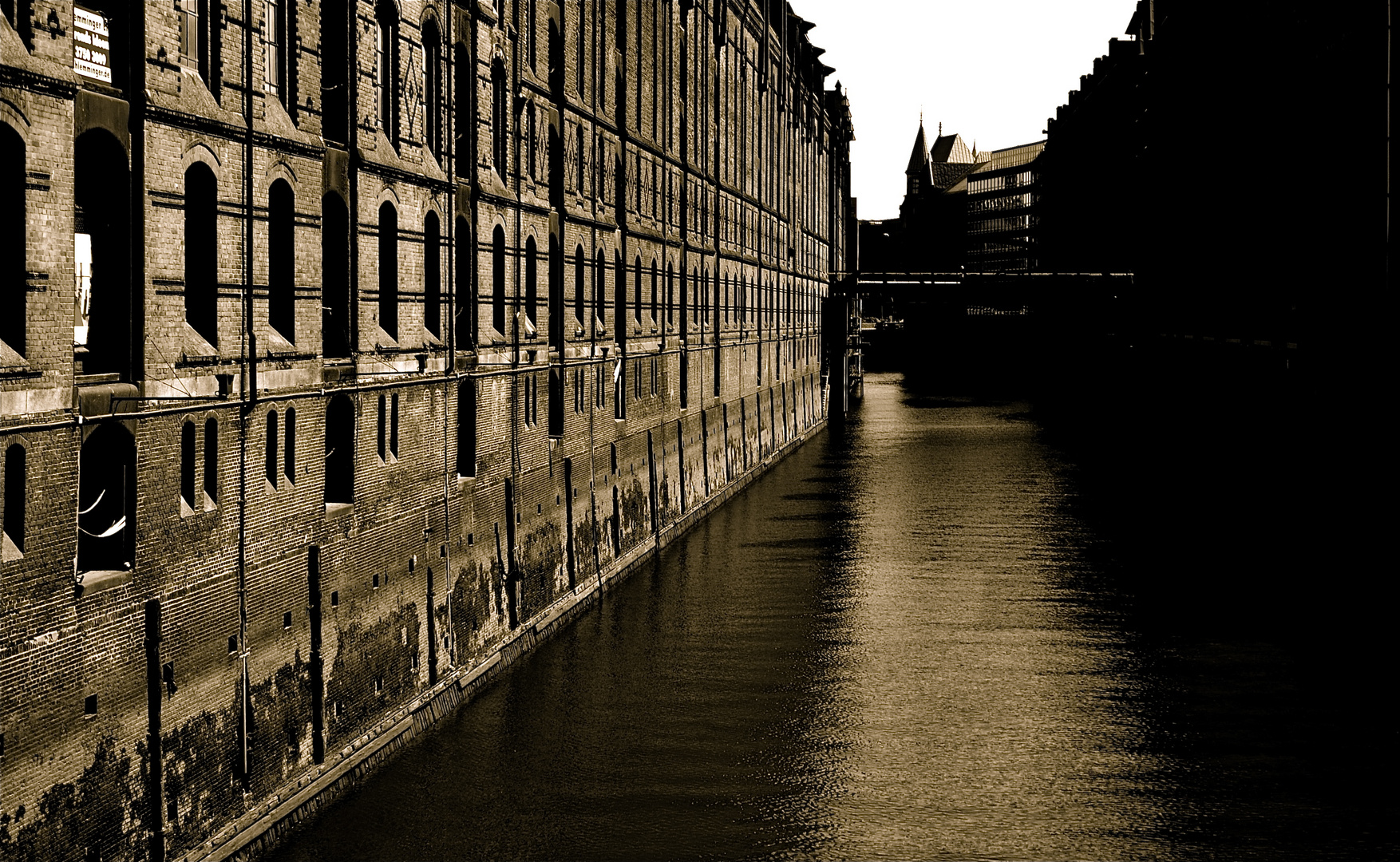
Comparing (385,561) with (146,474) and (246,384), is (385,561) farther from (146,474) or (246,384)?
(146,474)

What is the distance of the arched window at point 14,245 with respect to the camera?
33.3 feet

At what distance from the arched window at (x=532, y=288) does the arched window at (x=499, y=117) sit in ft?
6.74

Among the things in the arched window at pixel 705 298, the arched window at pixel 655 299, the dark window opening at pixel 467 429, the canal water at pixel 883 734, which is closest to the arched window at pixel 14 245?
the canal water at pixel 883 734

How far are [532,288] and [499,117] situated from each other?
298 cm

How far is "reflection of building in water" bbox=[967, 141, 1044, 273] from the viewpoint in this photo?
162m

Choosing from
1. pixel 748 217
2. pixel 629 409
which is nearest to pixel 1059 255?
Answer: pixel 748 217

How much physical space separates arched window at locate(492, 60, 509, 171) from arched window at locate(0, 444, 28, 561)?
11510 millimetres

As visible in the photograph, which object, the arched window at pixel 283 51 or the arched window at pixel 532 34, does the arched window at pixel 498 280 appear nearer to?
the arched window at pixel 532 34

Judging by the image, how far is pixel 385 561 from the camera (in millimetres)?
16766

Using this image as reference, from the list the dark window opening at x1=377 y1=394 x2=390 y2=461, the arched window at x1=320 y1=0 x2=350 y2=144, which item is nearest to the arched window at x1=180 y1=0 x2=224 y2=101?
the arched window at x1=320 y1=0 x2=350 y2=144

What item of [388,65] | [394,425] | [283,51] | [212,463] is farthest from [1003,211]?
[212,463]

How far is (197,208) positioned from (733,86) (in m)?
34.9

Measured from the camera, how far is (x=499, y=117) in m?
21.2

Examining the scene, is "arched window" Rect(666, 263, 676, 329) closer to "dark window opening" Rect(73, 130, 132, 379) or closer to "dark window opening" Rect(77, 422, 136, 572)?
"dark window opening" Rect(73, 130, 132, 379)
